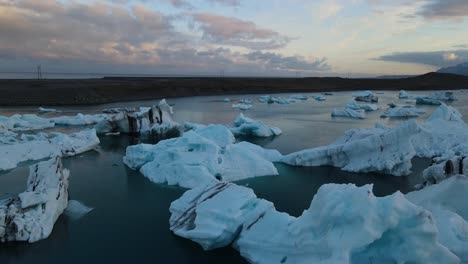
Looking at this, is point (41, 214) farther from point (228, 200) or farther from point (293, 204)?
point (293, 204)

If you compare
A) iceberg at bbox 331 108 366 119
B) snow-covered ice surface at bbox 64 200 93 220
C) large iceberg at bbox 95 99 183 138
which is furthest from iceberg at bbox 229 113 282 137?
snow-covered ice surface at bbox 64 200 93 220

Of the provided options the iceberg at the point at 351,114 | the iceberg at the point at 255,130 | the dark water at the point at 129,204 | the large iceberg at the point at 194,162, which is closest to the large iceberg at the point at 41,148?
the dark water at the point at 129,204

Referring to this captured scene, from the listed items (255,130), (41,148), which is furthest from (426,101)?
(41,148)

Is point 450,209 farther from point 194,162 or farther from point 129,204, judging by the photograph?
point 129,204

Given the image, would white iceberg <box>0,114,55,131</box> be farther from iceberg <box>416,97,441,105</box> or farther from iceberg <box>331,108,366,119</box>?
iceberg <box>416,97,441,105</box>

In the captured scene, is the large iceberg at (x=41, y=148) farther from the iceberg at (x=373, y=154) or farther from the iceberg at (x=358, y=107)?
the iceberg at (x=358, y=107)

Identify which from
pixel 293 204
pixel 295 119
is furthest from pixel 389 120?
pixel 293 204
